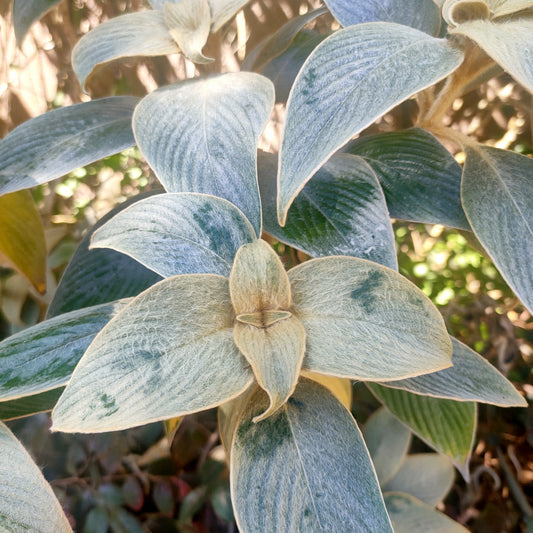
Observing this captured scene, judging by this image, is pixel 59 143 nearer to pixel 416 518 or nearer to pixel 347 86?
pixel 347 86

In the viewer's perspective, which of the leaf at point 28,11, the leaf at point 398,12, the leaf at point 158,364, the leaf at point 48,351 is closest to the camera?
the leaf at point 158,364

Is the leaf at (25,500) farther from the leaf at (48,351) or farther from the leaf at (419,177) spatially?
the leaf at (419,177)

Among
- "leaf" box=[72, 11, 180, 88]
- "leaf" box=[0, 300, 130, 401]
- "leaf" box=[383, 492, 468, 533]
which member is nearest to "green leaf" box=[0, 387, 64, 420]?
"leaf" box=[0, 300, 130, 401]

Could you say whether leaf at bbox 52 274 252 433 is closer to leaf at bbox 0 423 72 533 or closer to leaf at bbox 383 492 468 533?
leaf at bbox 0 423 72 533

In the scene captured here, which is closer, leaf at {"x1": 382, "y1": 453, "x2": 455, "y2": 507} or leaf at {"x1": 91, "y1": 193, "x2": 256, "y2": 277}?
leaf at {"x1": 91, "y1": 193, "x2": 256, "y2": 277}

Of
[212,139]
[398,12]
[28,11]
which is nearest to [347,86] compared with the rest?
Result: [212,139]

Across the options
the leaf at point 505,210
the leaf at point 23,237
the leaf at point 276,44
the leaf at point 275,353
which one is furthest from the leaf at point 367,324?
the leaf at point 23,237
